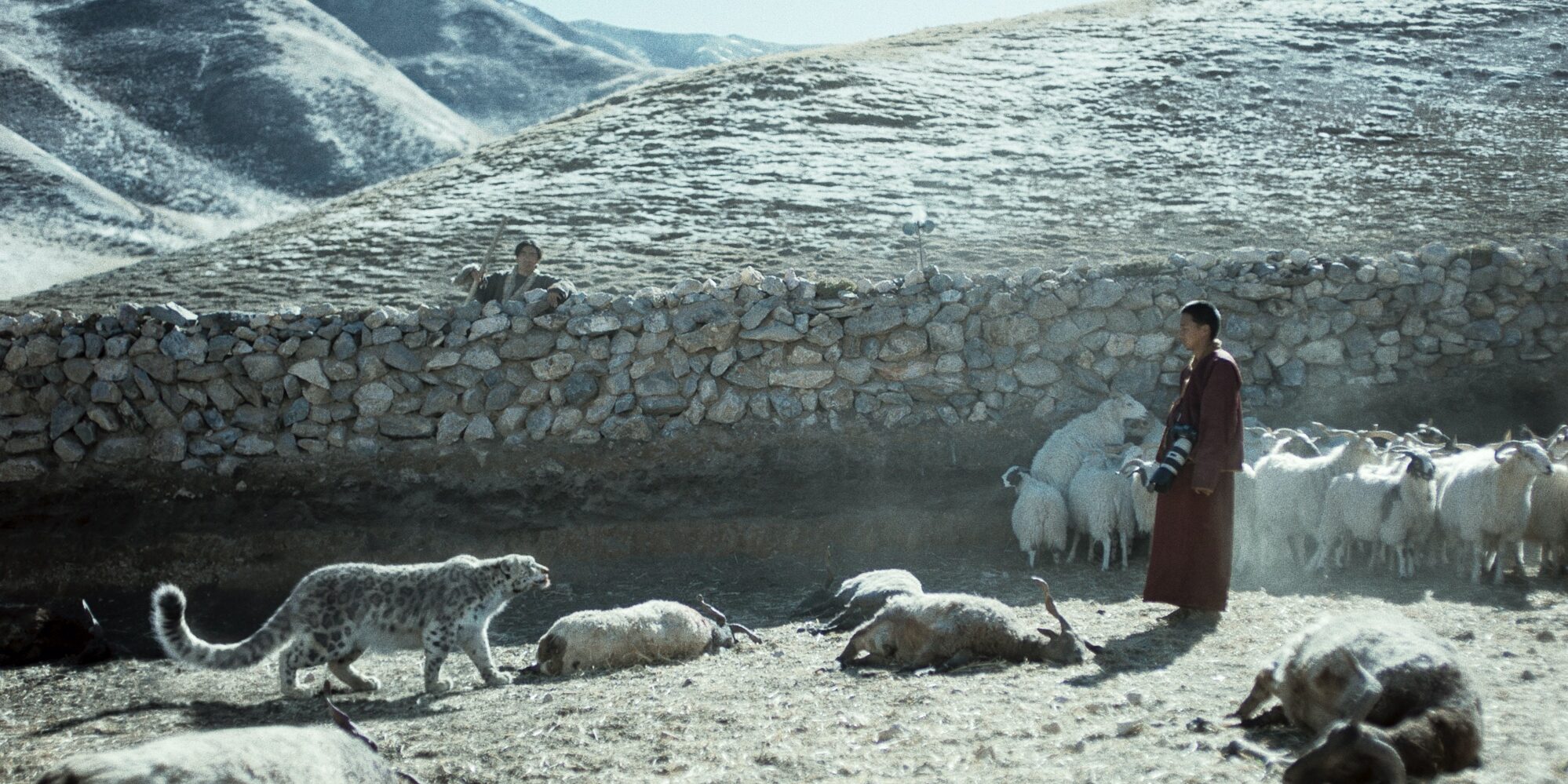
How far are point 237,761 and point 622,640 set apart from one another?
3.45 m

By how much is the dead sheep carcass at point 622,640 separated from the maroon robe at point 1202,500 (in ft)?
8.77

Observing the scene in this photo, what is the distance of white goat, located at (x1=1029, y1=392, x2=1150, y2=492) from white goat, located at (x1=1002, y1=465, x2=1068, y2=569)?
19.4 inches

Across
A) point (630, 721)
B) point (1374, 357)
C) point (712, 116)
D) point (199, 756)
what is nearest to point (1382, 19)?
point (712, 116)

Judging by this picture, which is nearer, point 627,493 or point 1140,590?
point 1140,590

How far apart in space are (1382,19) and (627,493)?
21749 mm

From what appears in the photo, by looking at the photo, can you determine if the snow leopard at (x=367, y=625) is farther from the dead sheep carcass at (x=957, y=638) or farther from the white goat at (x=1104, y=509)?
the white goat at (x=1104, y=509)

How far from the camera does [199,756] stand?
3.23 metres

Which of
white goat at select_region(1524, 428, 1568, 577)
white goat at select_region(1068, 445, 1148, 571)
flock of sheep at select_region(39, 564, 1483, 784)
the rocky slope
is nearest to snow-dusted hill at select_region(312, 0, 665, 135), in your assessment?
the rocky slope

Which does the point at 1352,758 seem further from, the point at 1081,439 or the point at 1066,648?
the point at 1081,439

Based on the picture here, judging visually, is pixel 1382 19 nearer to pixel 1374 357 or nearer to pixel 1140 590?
pixel 1374 357

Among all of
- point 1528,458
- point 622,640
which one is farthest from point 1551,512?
point 622,640

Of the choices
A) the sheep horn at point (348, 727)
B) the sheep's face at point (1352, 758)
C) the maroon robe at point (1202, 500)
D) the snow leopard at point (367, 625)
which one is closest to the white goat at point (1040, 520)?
the maroon robe at point (1202, 500)

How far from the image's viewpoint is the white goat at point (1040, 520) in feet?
29.7

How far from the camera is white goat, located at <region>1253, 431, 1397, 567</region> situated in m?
8.72
